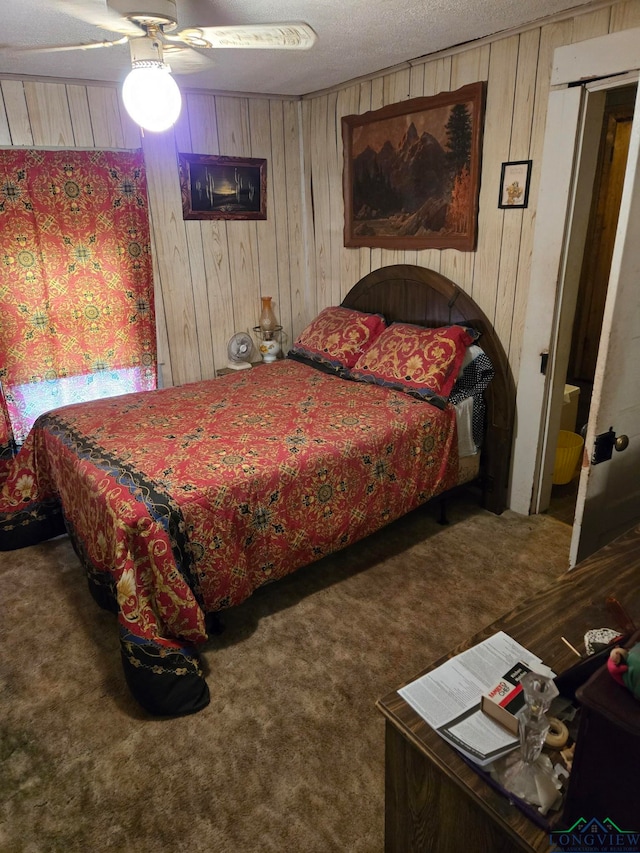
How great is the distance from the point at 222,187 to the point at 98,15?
1.70 metres

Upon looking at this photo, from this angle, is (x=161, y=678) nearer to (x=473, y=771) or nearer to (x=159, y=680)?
(x=159, y=680)

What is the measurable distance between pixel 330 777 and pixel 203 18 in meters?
2.86

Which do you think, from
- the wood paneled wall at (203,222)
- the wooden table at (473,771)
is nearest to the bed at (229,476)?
the wood paneled wall at (203,222)

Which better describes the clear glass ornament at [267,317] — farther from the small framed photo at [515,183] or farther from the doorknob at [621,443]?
the doorknob at [621,443]

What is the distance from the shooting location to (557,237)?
262 cm

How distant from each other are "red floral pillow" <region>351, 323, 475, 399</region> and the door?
1017 mm

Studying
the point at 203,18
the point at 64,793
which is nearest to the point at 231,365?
the point at 203,18

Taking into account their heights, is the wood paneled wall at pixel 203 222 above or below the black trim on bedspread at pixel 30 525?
above

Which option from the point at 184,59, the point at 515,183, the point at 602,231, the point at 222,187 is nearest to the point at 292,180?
the point at 222,187

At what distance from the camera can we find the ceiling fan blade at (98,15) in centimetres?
187

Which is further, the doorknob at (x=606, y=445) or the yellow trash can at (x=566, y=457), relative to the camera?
the yellow trash can at (x=566, y=457)

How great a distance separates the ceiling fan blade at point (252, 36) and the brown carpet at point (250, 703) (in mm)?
2192

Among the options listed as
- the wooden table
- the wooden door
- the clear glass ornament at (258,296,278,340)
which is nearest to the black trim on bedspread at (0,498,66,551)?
→ the clear glass ornament at (258,296,278,340)

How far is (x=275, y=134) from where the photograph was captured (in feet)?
12.8
